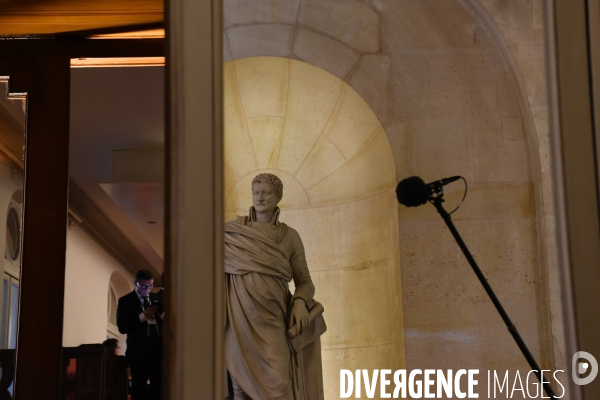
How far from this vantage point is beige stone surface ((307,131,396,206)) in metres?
3.45

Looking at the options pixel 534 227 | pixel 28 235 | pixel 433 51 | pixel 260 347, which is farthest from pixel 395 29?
pixel 28 235

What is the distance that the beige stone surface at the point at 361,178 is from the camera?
345 centimetres

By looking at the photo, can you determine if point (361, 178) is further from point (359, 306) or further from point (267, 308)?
point (267, 308)

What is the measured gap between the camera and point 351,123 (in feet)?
11.8

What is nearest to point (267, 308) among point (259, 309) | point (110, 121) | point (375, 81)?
point (259, 309)

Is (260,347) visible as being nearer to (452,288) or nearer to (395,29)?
(452,288)

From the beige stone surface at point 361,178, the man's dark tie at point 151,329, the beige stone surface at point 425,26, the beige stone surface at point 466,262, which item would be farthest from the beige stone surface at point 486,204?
the man's dark tie at point 151,329

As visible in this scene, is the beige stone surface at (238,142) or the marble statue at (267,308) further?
the marble statue at (267,308)

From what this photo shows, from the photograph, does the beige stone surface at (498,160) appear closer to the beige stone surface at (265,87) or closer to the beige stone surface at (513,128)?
the beige stone surface at (513,128)

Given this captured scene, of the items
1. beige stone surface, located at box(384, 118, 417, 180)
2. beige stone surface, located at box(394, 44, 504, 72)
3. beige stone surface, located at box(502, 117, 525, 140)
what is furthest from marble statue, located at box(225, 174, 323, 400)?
beige stone surface, located at box(502, 117, 525, 140)

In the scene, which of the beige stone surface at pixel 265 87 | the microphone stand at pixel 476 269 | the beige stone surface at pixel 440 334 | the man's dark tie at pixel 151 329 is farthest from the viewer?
the man's dark tie at pixel 151 329

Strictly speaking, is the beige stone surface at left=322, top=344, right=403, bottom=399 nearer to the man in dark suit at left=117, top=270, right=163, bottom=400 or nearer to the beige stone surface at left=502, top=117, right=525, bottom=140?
the man in dark suit at left=117, top=270, right=163, bottom=400

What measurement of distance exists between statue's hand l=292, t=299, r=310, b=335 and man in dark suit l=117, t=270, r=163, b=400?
0.62m

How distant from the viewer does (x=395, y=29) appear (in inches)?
141
